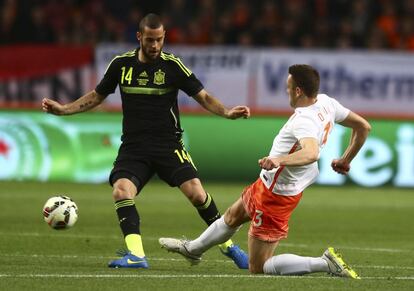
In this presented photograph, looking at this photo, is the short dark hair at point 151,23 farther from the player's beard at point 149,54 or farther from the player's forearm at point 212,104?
the player's forearm at point 212,104

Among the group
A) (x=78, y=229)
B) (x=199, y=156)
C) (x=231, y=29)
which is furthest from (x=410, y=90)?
(x=78, y=229)

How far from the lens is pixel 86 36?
23844 mm

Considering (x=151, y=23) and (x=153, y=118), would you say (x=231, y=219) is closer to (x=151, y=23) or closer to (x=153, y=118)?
(x=153, y=118)

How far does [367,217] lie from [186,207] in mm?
2591

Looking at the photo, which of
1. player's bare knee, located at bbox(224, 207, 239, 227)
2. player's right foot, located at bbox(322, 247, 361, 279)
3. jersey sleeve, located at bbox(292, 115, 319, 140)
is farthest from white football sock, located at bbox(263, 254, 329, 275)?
jersey sleeve, located at bbox(292, 115, 319, 140)

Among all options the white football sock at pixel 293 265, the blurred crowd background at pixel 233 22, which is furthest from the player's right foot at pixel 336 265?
the blurred crowd background at pixel 233 22

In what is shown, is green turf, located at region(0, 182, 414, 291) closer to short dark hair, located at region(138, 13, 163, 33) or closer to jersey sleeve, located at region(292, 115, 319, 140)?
jersey sleeve, located at region(292, 115, 319, 140)

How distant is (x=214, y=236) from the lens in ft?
31.6

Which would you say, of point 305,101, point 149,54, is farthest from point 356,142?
point 149,54

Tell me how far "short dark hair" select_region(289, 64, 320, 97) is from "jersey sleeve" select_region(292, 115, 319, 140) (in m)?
0.23

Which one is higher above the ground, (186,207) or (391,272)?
(391,272)

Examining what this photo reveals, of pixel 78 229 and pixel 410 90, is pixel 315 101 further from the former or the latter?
pixel 410 90

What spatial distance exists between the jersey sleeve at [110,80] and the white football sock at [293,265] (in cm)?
232

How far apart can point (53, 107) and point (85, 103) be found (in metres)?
0.30
